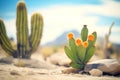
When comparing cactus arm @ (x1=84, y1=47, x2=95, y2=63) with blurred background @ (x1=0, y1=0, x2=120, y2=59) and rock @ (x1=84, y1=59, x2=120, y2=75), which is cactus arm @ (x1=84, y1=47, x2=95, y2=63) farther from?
blurred background @ (x1=0, y1=0, x2=120, y2=59)

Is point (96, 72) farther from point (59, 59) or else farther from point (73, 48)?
point (59, 59)

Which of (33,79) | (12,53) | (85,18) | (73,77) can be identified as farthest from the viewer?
(12,53)

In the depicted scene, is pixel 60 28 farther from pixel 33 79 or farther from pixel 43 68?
pixel 33 79

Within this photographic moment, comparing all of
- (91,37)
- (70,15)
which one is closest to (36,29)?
(70,15)

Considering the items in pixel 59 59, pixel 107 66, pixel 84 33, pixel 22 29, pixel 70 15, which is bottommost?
pixel 107 66

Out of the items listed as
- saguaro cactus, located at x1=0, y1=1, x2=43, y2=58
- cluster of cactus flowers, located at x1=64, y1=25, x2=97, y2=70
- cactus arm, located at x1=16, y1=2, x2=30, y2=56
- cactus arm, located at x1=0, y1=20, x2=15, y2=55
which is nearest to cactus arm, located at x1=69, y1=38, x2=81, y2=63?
cluster of cactus flowers, located at x1=64, y1=25, x2=97, y2=70

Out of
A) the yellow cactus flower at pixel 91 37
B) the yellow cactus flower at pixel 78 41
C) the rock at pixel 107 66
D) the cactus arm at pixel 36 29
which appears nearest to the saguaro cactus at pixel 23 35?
the cactus arm at pixel 36 29

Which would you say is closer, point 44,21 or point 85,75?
point 85,75

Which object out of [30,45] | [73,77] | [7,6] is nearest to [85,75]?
[73,77]
